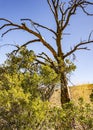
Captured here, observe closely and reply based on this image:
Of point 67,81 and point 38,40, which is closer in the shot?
point 67,81

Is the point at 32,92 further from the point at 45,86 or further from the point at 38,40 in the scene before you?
the point at 38,40

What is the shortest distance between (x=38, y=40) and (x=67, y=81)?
10.2 feet

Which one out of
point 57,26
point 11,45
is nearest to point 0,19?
point 11,45

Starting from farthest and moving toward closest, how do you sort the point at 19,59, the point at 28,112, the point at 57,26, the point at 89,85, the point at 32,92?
1. the point at 89,85
2. the point at 57,26
3. the point at 19,59
4. the point at 32,92
5. the point at 28,112

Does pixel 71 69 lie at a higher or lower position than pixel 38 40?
lower

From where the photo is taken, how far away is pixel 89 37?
17.3 metres

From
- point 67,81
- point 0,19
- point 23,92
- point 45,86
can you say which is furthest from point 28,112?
point 0,19

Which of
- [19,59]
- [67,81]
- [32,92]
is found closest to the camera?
[32,92]

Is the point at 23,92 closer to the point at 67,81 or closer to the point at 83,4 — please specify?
the point at 67,81

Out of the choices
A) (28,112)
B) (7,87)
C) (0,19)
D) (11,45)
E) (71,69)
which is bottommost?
(28,112)

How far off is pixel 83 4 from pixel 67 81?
4.50 metres

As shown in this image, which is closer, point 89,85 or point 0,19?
point 0,19

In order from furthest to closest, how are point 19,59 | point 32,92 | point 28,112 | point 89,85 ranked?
point 89,85 < point 19,59 < point 32,92 < point 28,112

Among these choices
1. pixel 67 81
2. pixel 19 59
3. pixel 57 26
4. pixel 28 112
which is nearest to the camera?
pixel 28 112
